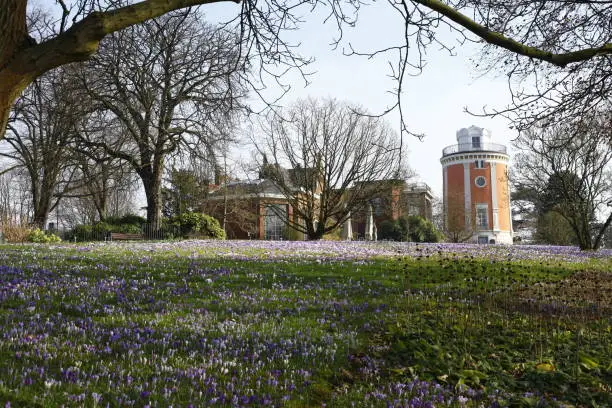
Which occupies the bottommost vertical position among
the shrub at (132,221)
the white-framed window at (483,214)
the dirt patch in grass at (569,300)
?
the dirt patch in grass at (569,300)

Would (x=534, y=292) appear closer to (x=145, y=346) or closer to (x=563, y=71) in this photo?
(x=563, y=71)

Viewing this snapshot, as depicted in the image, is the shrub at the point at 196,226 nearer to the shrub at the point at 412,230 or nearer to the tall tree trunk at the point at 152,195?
the tall tree trunk at the point at 152,195

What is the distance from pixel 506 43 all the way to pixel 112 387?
194 inches

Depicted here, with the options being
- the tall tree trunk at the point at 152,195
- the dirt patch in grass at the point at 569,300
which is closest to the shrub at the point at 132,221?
the tall tree trunk at the point at 152,195

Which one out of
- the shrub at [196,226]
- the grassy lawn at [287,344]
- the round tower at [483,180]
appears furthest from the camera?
the round tower at [483,180]

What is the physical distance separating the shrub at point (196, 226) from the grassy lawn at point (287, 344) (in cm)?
2009

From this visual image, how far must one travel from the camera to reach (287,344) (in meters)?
4.60

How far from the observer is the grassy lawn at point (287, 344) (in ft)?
11.5

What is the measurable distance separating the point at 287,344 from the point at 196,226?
24.7 meters

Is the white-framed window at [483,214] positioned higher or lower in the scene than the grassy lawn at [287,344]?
higher

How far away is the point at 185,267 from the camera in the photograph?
965 cm

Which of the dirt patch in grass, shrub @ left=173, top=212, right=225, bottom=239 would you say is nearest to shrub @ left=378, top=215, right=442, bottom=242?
shrub @ left=173, top=212, right=225, bottom=239

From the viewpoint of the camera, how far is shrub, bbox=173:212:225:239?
93.0 feet

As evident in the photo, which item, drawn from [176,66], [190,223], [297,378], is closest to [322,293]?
[297,378]
